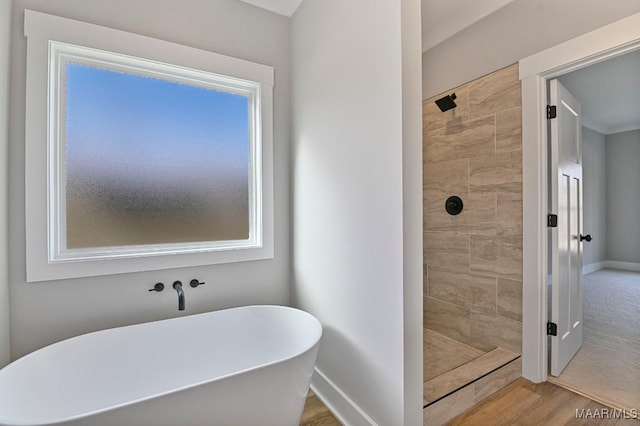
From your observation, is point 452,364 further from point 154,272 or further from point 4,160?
point 4,160

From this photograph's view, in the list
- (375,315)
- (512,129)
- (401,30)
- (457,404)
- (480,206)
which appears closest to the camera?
(401,30)

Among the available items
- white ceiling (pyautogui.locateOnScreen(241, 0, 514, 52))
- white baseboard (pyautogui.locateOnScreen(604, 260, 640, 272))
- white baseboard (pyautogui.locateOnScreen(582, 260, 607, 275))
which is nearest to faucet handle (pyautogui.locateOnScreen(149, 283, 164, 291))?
white ceiling (pyautogui.locateOnScreen(241, 0, 514, 52))

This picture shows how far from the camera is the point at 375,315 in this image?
149cm

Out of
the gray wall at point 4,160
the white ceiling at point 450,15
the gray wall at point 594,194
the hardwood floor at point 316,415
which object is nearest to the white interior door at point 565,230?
the white ceiling at point 450,15

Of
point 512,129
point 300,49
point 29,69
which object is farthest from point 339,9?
point 29,69

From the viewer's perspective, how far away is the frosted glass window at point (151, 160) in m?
1.80

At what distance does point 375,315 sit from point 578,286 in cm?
202

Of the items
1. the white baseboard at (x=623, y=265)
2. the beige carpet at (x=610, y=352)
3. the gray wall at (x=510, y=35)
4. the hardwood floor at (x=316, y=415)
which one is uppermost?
the gray wall at (x=510, y=35)

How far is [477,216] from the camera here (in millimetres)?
2354

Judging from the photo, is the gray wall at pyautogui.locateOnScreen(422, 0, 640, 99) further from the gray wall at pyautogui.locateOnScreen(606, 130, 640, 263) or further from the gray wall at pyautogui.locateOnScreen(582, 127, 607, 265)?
the gray wall at pyautogui.locateOnScreen(606, 130, 640, 263)

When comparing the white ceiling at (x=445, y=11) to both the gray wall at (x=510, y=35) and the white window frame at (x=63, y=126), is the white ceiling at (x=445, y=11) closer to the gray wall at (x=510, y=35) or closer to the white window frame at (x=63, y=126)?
the gray wall at (x=510, y=35)

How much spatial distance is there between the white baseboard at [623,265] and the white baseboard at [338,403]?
673 centimetres

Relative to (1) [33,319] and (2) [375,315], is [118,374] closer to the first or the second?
(1) [33,319]

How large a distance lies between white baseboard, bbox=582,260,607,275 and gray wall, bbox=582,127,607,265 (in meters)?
0.06
